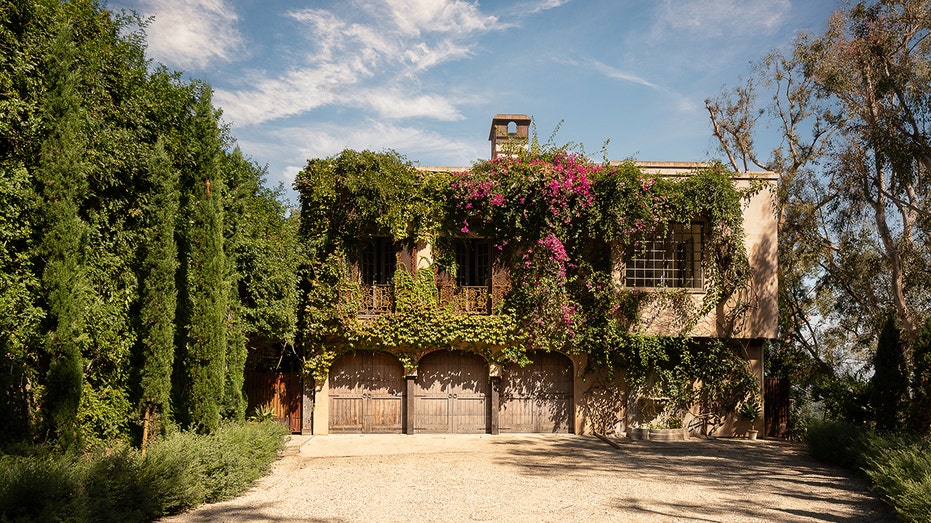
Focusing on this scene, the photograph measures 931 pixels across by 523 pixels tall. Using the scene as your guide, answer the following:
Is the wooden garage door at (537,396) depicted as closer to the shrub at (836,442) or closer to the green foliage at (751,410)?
the green foliage at (751,410)

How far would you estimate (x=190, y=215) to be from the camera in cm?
1194

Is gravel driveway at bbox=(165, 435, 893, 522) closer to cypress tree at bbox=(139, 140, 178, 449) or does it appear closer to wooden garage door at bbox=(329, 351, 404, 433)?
wooden garage door at bbox=(329, 351, 404, 433)

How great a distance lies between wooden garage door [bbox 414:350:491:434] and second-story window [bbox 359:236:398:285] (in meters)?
2.46

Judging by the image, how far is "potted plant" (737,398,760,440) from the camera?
1638cm

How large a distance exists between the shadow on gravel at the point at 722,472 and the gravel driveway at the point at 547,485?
0.07ft

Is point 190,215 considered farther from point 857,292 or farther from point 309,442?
point 857,292

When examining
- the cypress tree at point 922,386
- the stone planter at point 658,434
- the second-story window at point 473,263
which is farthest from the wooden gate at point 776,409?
the second-story window at point 473,263

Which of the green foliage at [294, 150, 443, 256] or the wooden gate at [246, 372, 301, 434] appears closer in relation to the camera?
the green foliage at [294, 150, 443, 256]

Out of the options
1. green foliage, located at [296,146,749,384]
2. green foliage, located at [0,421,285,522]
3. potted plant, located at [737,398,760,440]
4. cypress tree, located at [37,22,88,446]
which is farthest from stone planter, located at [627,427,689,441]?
cypress tree, located at [37,22,88,446]

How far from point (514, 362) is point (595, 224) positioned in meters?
4.23

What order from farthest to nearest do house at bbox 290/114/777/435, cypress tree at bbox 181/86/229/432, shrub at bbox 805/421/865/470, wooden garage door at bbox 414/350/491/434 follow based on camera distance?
1. wooden garage door at bbox 414/350/491/434
2. house at bbox 290/114/777/435
3. shrub at bbox 805/421/865/470
4. cypress tree at bbox 181/86/229/432

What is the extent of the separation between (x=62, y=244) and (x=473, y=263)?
34.3ft

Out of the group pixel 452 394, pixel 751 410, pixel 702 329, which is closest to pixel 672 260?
pixel 702 329

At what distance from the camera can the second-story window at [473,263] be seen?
55.6 feet
